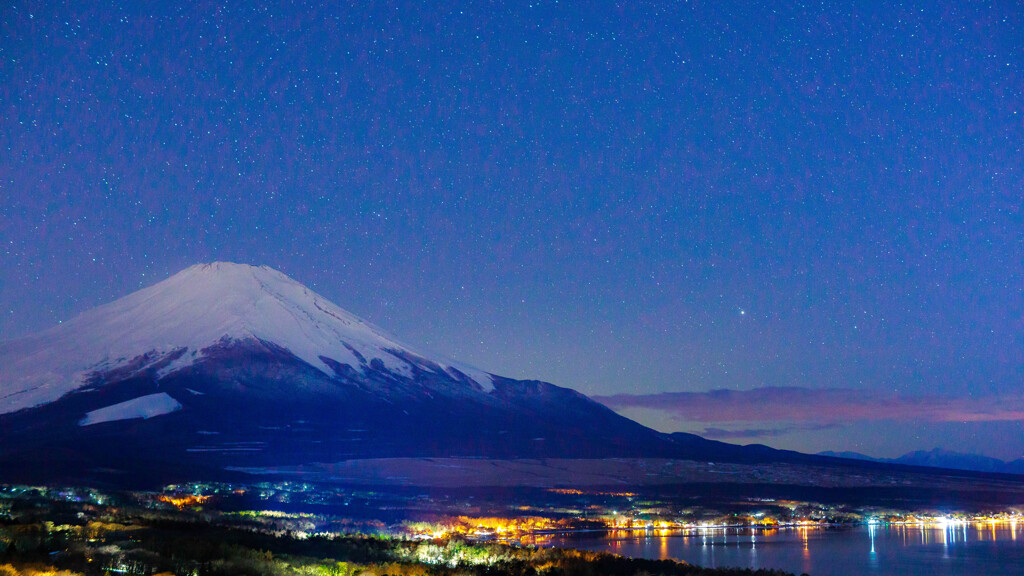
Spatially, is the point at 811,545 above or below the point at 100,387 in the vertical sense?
below

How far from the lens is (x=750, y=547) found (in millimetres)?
94000

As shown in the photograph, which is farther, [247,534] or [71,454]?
[71,454]

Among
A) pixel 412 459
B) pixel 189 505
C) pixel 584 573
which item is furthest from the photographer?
pixel 412 459

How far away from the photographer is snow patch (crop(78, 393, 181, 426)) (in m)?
174

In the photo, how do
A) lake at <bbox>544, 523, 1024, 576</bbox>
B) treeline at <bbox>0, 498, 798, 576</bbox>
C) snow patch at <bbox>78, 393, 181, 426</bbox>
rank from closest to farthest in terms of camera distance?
1. treeline at <bbox>0, 498, 798, 576</bbox>
2. lake at <bbox>544, 523, 1024, 576</bbox>
3. snow patch at <bbox>78, 393, 181, 426</bbox>

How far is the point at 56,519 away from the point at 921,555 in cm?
7264

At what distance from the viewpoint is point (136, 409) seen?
17850cm

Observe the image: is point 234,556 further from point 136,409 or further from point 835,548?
point 136,409

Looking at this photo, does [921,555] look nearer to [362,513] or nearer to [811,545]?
[811,545]

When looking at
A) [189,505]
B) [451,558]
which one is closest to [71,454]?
[189,505]

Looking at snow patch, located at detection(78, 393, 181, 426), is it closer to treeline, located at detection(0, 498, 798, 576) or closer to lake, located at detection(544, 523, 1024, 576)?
lake, located at detection(544, 523, 1024, 576)

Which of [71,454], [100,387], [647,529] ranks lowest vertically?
[647,529]

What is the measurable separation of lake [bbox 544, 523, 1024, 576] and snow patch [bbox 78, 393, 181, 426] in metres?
97.1

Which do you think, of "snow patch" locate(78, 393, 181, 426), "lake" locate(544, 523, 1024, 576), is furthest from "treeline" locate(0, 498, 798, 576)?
"snow patch" locate(78, 393, 181, 426)
